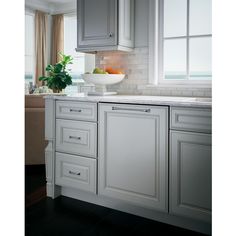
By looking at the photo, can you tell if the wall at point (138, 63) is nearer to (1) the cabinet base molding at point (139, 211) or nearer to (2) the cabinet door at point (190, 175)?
(2) the cabinet door at point (190, 175)

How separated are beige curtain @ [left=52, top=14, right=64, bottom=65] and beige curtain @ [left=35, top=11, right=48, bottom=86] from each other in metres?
0.21

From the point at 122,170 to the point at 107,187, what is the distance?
220mm

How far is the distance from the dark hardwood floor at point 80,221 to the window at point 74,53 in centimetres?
470

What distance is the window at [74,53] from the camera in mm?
6953

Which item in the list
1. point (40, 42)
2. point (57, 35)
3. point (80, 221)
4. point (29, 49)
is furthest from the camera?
point (57, 35)

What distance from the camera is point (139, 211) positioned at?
7.74ft

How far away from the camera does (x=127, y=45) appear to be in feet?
9.18

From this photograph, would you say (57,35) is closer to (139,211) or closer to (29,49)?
(29,49)

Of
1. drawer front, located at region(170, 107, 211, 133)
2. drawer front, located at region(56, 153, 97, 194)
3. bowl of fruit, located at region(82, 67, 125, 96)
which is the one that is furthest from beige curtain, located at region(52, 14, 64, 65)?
drawer front, located at region(170, 107, 211, 133)

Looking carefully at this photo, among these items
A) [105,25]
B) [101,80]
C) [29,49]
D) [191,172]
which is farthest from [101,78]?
[29,49]

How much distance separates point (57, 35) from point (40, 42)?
18.8 inches

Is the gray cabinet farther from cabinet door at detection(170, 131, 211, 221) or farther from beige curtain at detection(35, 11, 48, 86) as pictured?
beige curtain at detection(35, 11, 48, 86)

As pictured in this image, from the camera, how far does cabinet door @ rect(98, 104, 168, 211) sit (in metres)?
2.12

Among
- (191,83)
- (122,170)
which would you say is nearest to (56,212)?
(122,170)
